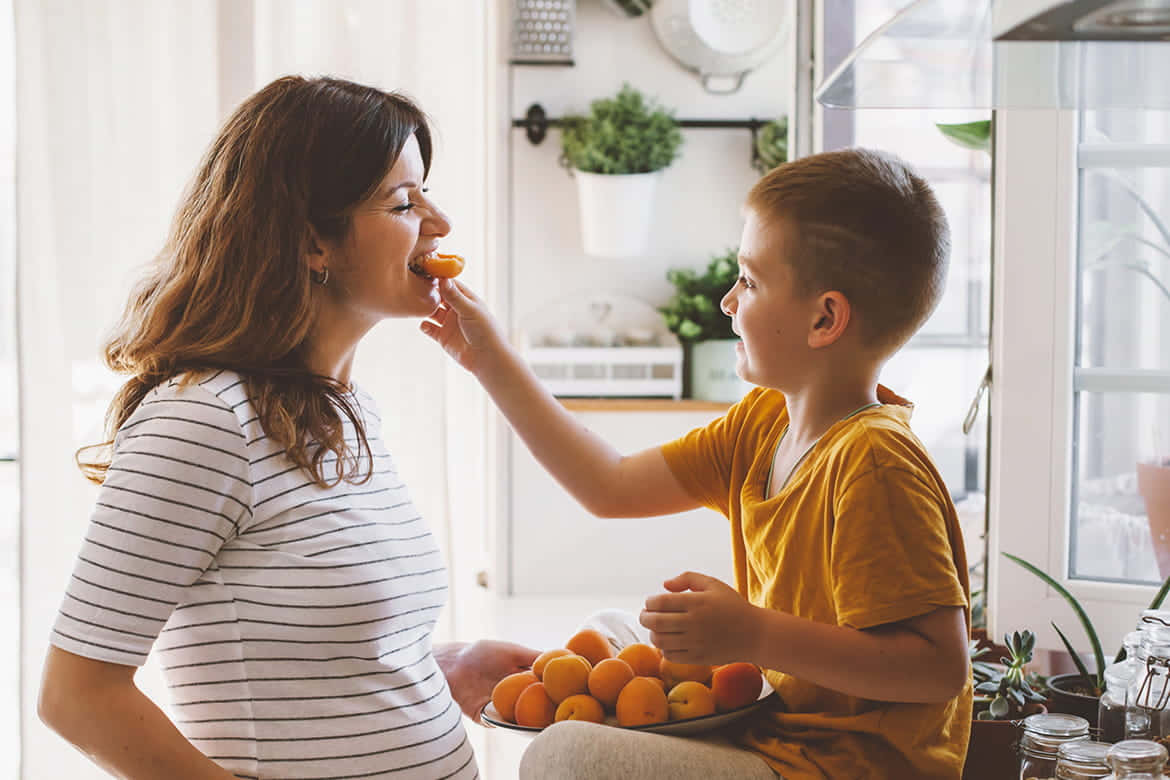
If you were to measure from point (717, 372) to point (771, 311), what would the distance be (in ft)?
8.55

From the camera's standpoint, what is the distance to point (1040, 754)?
110 cm

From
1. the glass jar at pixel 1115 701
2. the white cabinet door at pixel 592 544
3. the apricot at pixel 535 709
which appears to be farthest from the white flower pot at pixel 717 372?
the apricot at pixel 535 709

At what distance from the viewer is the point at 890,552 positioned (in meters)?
0.90

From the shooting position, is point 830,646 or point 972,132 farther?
point 972,132

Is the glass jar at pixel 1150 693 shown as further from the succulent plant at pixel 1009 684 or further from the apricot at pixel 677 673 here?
the apricot at pixel 677 673

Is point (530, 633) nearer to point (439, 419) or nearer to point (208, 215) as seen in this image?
point (439, 419)

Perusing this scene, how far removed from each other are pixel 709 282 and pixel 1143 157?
1959 millimetres

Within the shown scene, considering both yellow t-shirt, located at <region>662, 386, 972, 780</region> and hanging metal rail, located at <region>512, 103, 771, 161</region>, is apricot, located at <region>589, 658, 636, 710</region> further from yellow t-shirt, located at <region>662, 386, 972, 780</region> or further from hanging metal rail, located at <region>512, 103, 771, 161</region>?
hanging metal rail, located at <region>512, 103, 771, 161</region>

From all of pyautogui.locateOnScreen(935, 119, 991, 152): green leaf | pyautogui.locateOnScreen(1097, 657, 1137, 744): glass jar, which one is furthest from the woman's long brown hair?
pyautogui.locateOnScreen(935, 119, 991, 152): green leaf

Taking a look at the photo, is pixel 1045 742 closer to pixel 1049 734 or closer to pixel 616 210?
pixel 1049 734

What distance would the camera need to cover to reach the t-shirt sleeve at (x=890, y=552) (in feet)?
2.92

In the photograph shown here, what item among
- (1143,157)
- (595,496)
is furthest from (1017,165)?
(595,496)

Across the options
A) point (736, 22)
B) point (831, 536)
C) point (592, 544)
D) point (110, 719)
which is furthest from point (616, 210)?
point (110, 719)

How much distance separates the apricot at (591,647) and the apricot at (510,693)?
6 centimetres
